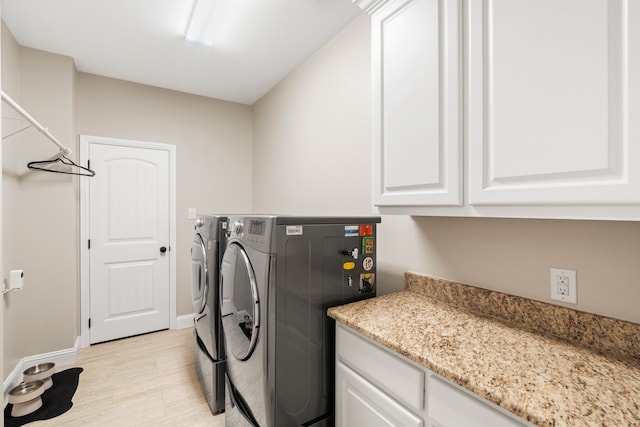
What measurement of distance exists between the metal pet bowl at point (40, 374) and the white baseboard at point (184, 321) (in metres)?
1.18

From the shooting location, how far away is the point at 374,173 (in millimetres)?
1479

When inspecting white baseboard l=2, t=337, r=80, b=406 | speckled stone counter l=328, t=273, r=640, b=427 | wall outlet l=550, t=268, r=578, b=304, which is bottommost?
white baseboard l=2, t=337, r=80, b=406

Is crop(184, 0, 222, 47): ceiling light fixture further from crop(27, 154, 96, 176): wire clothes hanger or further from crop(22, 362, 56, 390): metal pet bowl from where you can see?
crop(22, 362, 56, 390): metal pet bowl

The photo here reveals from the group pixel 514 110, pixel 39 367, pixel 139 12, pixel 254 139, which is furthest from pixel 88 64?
pixel 514 110

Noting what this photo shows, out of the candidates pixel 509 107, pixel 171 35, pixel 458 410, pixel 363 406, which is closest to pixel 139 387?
pixel 363 406

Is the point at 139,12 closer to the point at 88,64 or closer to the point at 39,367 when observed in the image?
the point at 88,64

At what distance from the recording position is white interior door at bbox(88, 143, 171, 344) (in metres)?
2.96

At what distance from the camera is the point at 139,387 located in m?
2.25

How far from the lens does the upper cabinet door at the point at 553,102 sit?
73 cm

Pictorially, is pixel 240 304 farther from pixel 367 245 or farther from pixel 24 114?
pixel 24 114

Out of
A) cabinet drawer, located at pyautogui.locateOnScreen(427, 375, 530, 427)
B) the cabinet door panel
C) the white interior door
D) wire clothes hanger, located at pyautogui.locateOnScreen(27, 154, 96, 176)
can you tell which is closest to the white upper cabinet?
cabinet drawer, located at pyautogui.locateOnScreen(427, 375, 530, 427)

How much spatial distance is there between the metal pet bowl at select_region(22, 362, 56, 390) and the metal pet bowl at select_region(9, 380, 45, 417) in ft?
0.24

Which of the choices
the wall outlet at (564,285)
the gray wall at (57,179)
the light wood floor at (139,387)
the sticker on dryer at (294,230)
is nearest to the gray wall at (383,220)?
the wall outlet at (564,285)

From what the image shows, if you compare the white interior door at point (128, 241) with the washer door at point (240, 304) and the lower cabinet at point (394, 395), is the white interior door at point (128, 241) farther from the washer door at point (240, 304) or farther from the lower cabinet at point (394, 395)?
the lower cabinet at point (394, 395)
